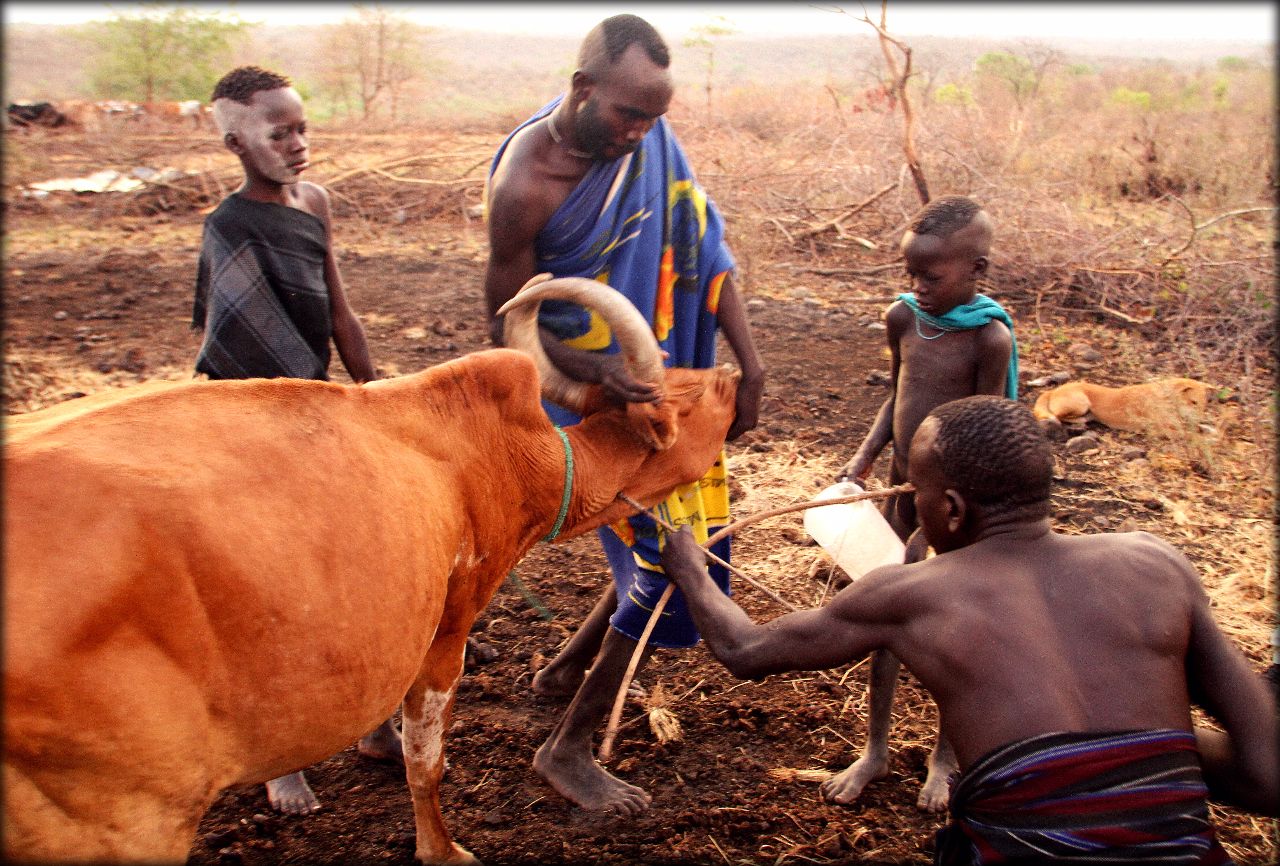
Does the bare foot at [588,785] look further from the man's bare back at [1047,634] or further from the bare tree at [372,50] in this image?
the bare tree at [372,50]

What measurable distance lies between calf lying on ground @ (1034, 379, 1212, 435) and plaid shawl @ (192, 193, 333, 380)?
14.8 feet

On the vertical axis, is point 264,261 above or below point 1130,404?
above

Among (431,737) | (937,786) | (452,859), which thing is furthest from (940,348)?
(452,859)

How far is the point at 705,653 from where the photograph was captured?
12.9 feet

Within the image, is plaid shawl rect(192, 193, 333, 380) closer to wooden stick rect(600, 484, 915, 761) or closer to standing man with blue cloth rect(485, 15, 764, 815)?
standing man with blue cloth rect(485, 15, 764, 815)

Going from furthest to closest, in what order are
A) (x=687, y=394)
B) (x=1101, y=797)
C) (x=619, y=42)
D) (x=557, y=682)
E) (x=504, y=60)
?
(x=504, y=60) → (x=557, y=682) → (x=687, y=394) → (x=619, y=42) → (x=1101, y=797)

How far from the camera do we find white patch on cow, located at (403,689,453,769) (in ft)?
9.14

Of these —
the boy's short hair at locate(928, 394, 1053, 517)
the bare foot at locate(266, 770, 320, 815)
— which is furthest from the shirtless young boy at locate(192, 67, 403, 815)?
the boy's short hair at locate(928, 394, 1053, 517)

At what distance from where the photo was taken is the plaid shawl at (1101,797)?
189 centimetres

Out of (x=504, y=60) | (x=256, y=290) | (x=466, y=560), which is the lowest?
(x=466, y=560)

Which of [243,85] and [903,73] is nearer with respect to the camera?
[243,85]

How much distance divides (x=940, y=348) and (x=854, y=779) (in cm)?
148

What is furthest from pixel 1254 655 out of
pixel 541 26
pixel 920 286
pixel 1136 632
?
pixel 541 26

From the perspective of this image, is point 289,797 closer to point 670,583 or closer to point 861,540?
point 670,583
